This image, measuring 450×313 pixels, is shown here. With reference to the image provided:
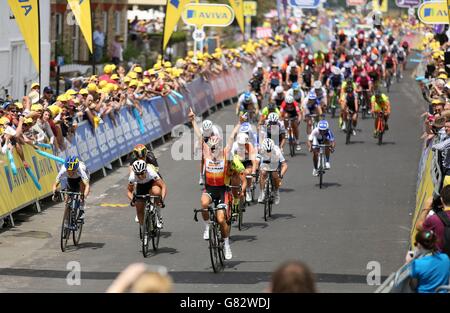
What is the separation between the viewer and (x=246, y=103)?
100 ft

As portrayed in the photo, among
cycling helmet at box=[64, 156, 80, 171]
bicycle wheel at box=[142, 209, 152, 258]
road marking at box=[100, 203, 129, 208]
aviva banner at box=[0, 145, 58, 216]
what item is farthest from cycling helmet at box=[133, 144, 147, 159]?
road marking at box=[100, 203, 129, 208]

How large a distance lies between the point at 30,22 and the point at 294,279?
16.3 metres

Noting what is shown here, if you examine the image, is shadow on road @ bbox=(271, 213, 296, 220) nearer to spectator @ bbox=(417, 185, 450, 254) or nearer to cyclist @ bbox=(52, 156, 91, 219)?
cyclist @ bbox=(52, 156, 91, 219)

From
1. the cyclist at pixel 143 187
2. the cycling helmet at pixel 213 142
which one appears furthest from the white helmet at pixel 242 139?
the cycling helmet at pixel 213 142

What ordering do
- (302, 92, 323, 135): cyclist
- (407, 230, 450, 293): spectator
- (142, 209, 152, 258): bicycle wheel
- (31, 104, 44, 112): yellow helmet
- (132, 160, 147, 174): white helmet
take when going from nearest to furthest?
(407, 230, 450, 293): spectator → (142, 209, 152, 258): bicycle wheel → (132, 160, 147, 174): white helmet → (31, 104, 44, 112): yellow helmet → (302, 92, 323, 135): cyclist

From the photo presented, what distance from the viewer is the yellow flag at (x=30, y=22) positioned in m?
22.4

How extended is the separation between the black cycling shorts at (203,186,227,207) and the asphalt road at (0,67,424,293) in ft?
2.78

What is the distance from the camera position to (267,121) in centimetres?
2233

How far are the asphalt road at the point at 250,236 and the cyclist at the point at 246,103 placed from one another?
354cm

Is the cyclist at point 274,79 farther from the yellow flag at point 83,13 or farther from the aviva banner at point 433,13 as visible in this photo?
the yellow flag at point 83,13

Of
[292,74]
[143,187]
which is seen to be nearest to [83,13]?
[143,187]

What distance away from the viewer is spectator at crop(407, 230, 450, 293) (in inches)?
387
